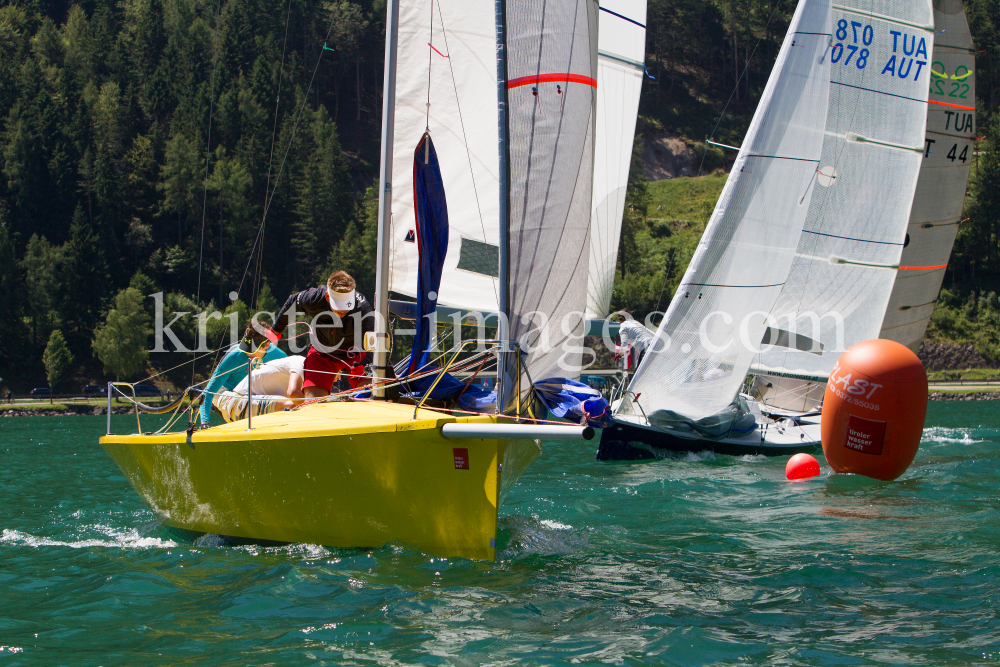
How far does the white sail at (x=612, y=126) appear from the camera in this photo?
16.3m

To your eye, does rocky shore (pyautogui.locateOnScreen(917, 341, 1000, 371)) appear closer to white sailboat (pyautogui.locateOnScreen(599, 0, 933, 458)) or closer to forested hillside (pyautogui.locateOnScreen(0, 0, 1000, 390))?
forested hillside (pyautogui.locateOnScreen(0, 0, 1000, 390))

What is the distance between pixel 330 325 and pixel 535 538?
8.63 feet

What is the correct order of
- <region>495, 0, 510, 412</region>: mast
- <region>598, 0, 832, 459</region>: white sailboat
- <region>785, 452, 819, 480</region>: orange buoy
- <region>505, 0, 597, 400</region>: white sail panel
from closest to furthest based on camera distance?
<region>495, 0, 510, 412</region>: mast < <region>505, 0, 597, 400</region>: white sail panel < <region>785, 452, 819, 480</region>: orange buoy < <region>598, 0, 832, 459</region>: white sailboat

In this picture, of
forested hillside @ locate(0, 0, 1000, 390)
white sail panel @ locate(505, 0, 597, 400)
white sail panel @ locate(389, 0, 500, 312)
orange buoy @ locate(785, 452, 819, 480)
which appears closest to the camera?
white sail panel @ locate(505, 0, 597, 400)

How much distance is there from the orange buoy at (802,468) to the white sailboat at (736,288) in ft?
8.69

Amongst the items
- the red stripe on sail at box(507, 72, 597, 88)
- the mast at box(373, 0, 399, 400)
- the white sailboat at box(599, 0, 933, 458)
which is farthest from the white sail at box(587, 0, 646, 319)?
the red stripe on sail at box(507, 72, 597, 88)

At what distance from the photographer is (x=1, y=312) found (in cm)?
5106

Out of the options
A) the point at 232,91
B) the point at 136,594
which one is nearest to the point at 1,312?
the point at 232,91

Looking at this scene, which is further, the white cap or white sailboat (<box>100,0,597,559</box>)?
the white cap

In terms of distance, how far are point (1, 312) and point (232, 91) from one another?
26.6m

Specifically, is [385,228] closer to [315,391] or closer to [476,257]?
[315,391]

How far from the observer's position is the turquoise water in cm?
474

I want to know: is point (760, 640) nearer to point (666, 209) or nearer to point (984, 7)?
point (666, 209)

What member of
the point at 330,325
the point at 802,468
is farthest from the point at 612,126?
the point at 330,325
